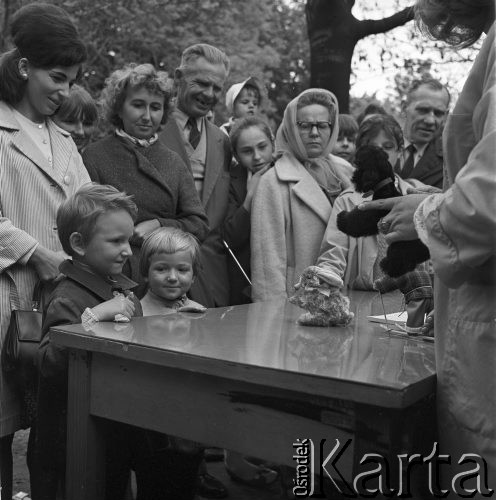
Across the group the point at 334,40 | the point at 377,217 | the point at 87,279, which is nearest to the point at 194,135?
the point at 87,279

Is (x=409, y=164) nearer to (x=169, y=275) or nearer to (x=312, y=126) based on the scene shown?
→ (x=312, y=126)

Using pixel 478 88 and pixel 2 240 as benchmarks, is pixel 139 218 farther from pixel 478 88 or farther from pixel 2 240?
pixel 478 88

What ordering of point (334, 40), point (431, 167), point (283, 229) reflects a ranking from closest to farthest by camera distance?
point (283, 229)
point (431, 167)
point (334, 40)

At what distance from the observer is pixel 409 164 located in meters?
5.10

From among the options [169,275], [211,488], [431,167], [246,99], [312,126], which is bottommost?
[211,488]

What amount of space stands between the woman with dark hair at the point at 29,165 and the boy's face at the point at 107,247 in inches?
8.7

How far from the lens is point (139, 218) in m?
3.50

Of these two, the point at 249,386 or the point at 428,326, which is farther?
the point at 428,326

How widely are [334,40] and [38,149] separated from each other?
16.2ft

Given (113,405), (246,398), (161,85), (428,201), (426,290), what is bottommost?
(113,405)

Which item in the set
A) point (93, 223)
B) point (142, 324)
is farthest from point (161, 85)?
point (142, 324)

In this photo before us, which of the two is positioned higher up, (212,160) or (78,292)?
(212,160)

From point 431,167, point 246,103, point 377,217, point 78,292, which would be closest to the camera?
point 377,217

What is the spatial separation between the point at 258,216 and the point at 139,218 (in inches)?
29.4
